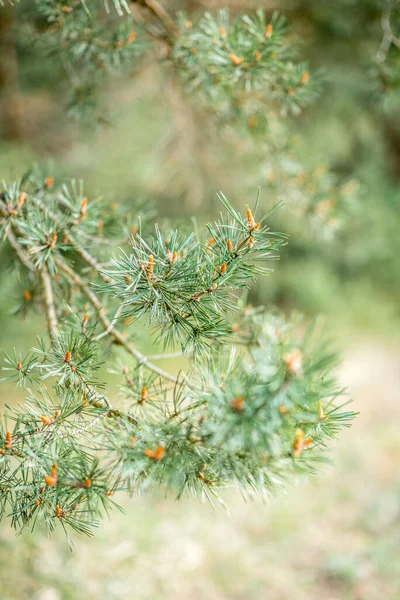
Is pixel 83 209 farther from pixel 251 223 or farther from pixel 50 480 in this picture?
pixel 50 480

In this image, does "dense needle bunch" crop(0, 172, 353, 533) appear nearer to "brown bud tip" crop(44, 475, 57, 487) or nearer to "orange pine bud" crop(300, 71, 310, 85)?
"brown bud tip" crop(44, 475, 57, 487)

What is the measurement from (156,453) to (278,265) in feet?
14.7

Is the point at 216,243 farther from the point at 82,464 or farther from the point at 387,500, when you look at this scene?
the point at 387,500

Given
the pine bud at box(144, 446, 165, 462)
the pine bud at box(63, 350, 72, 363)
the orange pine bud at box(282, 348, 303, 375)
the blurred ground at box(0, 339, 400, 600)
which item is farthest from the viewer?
the blurred ground at box(0, 339, 400, 600)

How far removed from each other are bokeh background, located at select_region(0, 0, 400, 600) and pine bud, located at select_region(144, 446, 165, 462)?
12.0 inches

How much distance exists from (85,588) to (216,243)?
1.77 metres

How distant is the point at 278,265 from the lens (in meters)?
5.12

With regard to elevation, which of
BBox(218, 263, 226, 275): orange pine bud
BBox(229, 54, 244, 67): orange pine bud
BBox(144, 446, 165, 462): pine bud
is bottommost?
BBox(144, 446, 165, 462): pine bud

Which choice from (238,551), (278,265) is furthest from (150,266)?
(278,265)

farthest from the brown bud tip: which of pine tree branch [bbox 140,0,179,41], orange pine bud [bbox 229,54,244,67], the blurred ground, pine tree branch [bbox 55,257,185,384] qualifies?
pine tree branch [bbox 140,0,179,41]

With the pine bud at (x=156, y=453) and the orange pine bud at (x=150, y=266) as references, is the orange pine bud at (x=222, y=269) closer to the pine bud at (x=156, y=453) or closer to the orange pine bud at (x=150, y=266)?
the orange pine bud at (x=150, y=266)

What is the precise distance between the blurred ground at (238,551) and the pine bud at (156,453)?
1.27 m

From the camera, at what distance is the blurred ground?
197 centimetres

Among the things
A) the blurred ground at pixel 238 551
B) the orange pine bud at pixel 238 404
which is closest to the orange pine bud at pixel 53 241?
the orange pine bud at pixel 238 404
